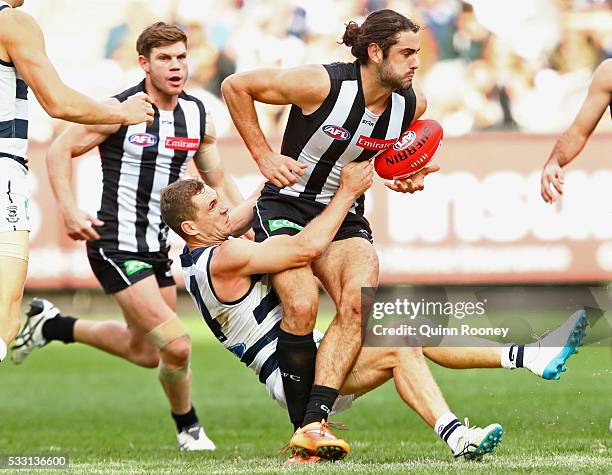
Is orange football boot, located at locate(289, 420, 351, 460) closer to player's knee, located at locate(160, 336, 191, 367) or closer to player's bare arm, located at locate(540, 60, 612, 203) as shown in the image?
player's knee, located at locate(160, 336, 191, 367)

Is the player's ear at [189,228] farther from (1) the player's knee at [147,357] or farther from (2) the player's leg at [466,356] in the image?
(1) the player's knee at [147,357]

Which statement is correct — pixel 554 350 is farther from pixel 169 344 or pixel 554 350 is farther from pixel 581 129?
pixel 169 344

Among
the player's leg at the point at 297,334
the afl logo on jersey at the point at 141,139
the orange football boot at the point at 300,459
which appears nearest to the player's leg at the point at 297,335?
the player's leg at the point at 297,334

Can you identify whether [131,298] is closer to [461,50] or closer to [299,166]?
[299,166]

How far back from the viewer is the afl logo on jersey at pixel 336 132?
5.85 metres

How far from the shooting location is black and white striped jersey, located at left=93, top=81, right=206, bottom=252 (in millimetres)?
7281

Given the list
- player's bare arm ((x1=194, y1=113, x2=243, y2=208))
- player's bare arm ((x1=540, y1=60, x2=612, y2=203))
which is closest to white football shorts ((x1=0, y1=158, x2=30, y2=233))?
player's bare arm ((x1=194, y1=113, x2=243, y2=208))

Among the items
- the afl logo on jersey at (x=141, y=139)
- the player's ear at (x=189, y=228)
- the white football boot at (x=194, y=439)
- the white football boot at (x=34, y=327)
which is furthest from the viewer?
the white football boot at (x=34, y=327)

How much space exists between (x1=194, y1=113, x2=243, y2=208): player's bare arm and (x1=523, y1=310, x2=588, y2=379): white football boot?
2.44 metres

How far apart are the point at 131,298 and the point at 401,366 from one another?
2130 mm

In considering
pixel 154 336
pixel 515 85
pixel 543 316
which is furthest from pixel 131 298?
pixel 515 85

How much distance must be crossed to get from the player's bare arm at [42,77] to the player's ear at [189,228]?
25.2 inches

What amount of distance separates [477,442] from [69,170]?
3178mm

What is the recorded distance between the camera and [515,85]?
15.8 m
